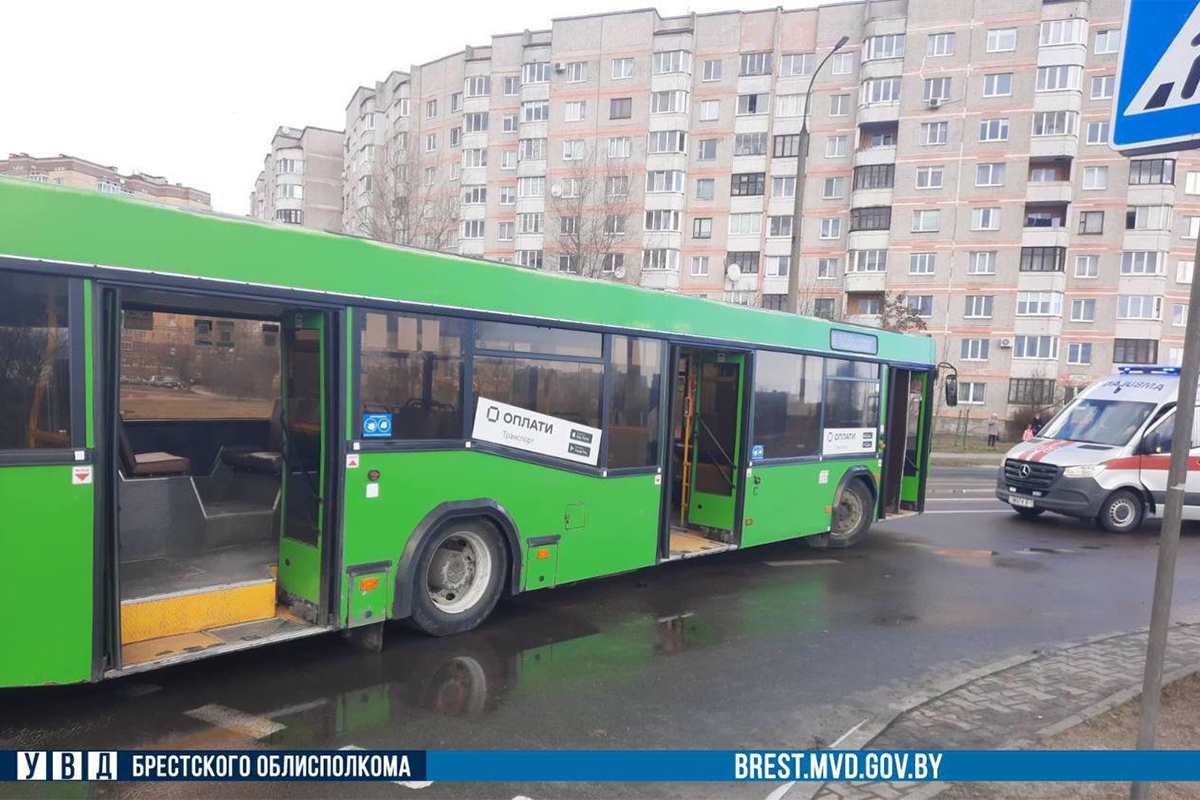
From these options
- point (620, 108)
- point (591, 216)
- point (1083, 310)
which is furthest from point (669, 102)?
point (1083, 310)

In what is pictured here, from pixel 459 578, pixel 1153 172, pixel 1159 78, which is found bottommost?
pixel 459 578

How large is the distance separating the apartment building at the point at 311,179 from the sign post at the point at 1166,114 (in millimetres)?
85438

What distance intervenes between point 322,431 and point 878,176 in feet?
166

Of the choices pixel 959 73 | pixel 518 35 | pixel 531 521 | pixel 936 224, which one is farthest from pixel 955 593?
pixel 518 35

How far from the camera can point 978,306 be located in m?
49.8

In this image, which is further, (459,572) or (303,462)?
(459,572)

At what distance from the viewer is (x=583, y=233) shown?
151 feet

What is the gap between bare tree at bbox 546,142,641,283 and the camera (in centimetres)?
4156

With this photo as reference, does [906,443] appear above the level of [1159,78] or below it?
→ below

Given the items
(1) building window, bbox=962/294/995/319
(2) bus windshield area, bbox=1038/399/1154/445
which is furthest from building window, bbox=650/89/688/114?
(2) bus windshield area, bbox=1038/399/1154/445

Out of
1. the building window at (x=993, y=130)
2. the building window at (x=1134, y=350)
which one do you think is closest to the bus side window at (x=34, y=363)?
the building window at (x=993, y=130)

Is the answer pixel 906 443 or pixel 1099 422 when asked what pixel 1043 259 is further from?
pixel 906 443

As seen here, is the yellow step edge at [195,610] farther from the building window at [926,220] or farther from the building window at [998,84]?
the building window at [998,84]

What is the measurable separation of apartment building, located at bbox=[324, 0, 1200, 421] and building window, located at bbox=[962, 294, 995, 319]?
8cm
